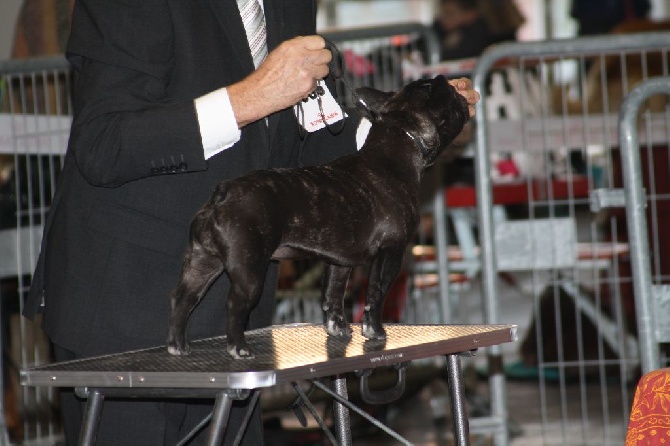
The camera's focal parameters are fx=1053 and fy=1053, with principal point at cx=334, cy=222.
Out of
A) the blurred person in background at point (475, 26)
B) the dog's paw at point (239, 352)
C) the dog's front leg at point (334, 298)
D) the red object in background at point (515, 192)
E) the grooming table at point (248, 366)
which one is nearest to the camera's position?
the grooming table at point (248, 366)

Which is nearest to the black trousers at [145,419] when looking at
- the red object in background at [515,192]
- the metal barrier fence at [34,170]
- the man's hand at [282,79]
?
the man's hand at [282,79]

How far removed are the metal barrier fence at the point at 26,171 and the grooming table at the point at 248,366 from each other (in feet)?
7.53

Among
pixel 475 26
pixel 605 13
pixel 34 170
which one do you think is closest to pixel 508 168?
pixel 34 170

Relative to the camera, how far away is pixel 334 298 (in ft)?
6.04

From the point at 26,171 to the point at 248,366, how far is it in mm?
3063

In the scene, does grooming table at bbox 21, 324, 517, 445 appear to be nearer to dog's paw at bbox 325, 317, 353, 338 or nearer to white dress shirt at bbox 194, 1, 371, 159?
dog's paw at bbox 325, 317, 353, 338

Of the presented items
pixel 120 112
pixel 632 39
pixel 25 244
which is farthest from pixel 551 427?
pixel 120 112

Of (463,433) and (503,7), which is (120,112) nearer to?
(463,433)

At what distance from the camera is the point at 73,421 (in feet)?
6.41

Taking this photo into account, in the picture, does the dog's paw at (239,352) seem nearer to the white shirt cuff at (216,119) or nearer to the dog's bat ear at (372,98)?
the white shirt cuff at (216,119)

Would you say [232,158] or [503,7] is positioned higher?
[503,7]

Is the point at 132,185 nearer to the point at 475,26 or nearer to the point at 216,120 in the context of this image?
the point at 216,120

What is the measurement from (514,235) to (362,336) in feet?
7.68

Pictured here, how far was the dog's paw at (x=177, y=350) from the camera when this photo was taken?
1639mm
